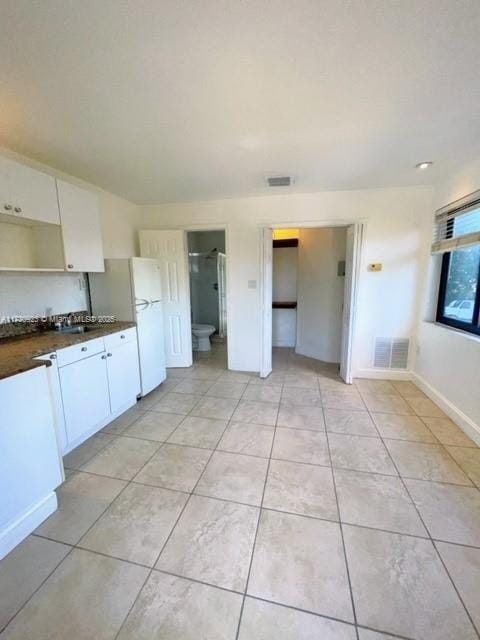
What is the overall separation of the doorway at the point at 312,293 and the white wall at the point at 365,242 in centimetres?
20

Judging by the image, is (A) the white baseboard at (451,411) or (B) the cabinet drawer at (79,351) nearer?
(B) the cabinet drawer at (79,351)

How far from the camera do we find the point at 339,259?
3814 millimetres

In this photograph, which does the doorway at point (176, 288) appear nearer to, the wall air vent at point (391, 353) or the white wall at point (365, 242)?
the white wall at point (365, 242)

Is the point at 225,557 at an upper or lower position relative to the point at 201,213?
lower

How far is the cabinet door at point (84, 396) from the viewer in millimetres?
1945

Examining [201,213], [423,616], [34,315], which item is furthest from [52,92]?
[423,616]

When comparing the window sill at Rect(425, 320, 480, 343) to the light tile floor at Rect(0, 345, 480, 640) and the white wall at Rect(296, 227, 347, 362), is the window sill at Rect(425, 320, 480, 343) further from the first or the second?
the white wall at Rect(296, 227, 347, 362)

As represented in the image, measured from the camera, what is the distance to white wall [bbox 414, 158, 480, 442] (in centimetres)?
223

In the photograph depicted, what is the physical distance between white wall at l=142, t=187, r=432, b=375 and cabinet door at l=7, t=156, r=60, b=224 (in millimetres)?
1656

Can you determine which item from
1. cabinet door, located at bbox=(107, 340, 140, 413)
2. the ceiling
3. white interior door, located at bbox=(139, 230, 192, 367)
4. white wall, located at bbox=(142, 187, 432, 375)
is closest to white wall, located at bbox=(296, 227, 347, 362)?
white wall, located at bbox=(142, 187, 432, 375)

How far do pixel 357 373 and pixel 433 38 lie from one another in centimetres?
311

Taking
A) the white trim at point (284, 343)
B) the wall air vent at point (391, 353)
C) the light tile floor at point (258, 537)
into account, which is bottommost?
the light tile floor at point (258, 537)

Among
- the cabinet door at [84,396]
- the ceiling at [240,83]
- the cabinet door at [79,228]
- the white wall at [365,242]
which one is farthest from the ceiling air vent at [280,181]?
the cabinet door at [84,396]

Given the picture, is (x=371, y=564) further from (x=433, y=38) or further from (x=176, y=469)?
(x=433, y=38)
